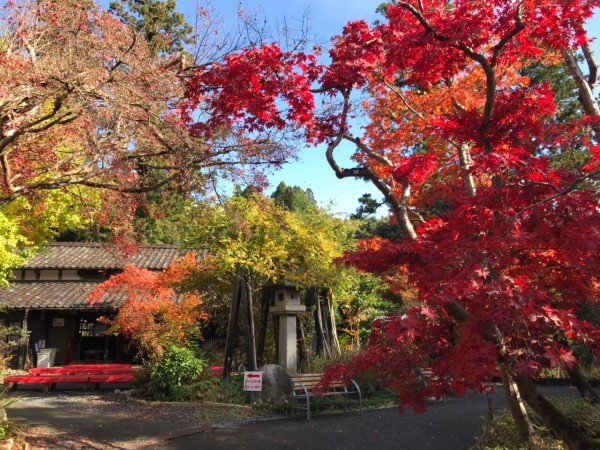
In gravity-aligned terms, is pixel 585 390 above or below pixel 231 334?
below

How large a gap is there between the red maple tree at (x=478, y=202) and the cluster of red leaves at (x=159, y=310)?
266 inches

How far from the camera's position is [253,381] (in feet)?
31.4

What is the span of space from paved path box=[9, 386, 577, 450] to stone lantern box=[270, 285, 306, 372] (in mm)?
2573

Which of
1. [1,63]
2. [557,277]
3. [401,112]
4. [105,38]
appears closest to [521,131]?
[557,277]

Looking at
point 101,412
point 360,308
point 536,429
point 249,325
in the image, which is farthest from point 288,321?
point 536,429

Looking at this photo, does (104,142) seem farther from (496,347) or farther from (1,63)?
(496,347)

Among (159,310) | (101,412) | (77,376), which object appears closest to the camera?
(101,412)

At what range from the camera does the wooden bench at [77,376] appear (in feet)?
45.9

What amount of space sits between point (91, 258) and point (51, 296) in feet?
11.0

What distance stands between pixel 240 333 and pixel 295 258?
3320 millimetres

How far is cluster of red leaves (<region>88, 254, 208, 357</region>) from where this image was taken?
12.1 m

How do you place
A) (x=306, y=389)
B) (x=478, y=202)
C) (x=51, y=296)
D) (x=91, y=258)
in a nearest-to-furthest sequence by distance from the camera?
(x=478, y=202)
(x=306, y=389)
(x=51, y=296)
(x=91, y=258)

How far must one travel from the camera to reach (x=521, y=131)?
207 inches

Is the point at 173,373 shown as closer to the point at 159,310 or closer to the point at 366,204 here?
the point at 159,310
